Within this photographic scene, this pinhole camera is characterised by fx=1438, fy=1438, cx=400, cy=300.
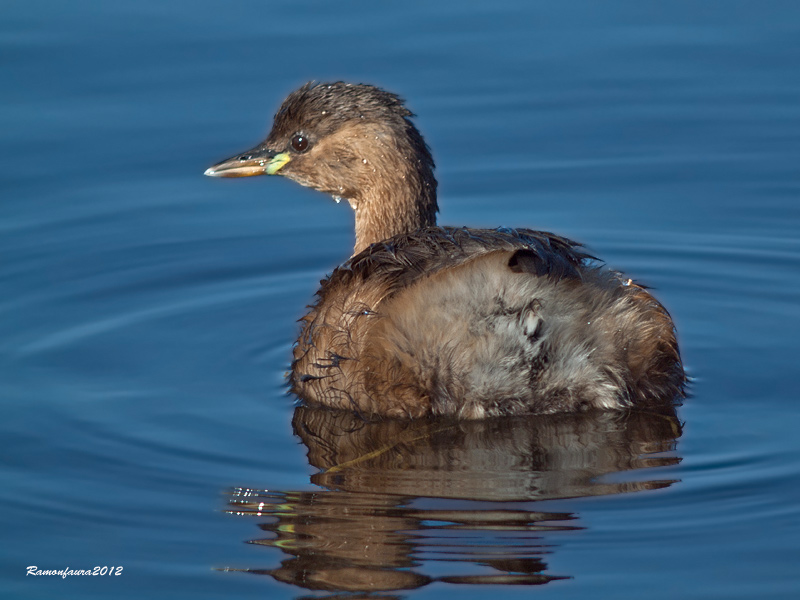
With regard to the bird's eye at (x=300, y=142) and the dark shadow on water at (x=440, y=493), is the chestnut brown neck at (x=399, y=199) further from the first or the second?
the dark shadow on water at (x=440, y=493)

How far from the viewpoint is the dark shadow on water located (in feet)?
15.8

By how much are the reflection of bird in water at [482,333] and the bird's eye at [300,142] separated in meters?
1.46

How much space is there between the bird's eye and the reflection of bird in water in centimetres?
146

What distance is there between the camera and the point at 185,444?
237 inches

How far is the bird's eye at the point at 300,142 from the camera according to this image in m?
7.60

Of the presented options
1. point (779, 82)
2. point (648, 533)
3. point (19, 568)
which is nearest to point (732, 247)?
point (779, 82)

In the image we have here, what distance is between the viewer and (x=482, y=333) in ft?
18.6

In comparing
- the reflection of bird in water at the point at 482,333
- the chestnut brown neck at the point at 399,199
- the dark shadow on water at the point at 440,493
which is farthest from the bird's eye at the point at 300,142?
the dark shadow on water at the point at 440,493

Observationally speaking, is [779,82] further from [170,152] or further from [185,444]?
[185,444]

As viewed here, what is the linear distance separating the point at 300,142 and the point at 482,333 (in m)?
2.34

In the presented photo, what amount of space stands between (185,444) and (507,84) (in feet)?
16.1

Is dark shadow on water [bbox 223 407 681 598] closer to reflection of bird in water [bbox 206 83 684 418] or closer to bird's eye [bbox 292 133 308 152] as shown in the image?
reflection of bird in water [bbox 206 83 684 418]

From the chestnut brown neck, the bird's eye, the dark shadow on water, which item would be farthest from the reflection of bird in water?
the bird's eye

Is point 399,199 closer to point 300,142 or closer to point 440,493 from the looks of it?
point 300,142
